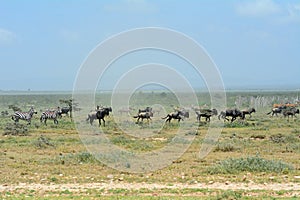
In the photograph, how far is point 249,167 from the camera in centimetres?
1548

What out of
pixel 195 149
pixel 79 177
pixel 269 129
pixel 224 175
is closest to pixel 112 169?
pixel 79 177

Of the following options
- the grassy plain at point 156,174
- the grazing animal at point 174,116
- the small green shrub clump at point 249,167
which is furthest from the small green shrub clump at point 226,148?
the grazing animal at point 174,116

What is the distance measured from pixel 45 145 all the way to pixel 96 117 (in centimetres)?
1122

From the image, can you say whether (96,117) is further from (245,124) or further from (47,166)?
(47,166)

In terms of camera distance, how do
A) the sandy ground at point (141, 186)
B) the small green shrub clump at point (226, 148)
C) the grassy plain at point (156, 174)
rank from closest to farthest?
1. the grassy plain at point (156, 174)
2. the sandy ground at point (141, 186)
3. the small green shrub clump at point (226, 148)

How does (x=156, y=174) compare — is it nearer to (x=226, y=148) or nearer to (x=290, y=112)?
(x=226, y=148)

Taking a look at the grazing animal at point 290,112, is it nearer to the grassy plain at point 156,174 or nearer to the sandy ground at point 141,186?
the grassy plain at point 156,174

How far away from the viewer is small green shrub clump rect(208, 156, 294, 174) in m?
15.2

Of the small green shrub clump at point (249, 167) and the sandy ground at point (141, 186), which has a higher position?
the small green shrub clump at point (249, 167)

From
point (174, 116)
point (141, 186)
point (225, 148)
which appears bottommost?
point (141, 186)

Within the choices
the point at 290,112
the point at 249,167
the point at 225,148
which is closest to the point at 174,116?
the point at 290,112

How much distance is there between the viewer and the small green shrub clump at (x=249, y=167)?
15242 millimetres

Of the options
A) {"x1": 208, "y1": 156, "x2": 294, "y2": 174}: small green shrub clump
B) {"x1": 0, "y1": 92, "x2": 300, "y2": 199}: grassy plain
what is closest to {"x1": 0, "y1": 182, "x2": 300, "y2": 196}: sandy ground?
{"x1": 0, "y1": 92, "x2": 300, "y2": 199}: grassy plain

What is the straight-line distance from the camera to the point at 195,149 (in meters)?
21.5
